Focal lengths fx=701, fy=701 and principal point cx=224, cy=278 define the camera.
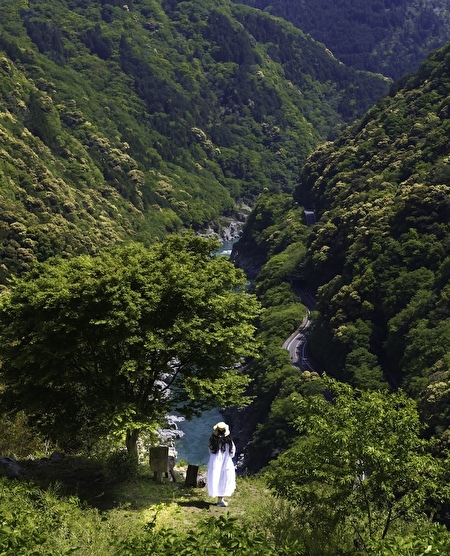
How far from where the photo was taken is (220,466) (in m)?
20.7

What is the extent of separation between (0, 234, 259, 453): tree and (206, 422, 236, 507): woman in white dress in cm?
241

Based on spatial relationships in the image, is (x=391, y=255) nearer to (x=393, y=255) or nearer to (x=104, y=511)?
(x=393, y=255)

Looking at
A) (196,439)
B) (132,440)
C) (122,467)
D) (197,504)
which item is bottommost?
(197,504)

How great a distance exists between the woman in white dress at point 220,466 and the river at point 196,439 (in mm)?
48050

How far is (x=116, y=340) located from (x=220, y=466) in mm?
5348

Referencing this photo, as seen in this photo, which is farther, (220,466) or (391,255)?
(391,255)

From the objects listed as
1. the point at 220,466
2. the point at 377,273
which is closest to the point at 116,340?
the point at 220,466

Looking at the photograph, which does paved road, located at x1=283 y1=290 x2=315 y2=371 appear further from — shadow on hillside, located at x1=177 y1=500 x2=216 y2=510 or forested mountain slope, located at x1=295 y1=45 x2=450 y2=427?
shadow on hillside, located at x1=177 y1=500 x2=216 y2=510

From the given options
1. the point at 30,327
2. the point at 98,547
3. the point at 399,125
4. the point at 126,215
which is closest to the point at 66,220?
the point at 126,215

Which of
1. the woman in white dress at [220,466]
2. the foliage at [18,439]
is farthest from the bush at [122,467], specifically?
the foliage at [18,439]

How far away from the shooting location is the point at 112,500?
21562 mm

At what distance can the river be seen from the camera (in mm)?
72625

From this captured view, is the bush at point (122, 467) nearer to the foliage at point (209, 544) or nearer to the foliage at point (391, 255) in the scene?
the foliage at point (209, 544)

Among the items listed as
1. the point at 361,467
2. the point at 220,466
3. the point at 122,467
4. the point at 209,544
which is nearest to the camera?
the point at 209,544
